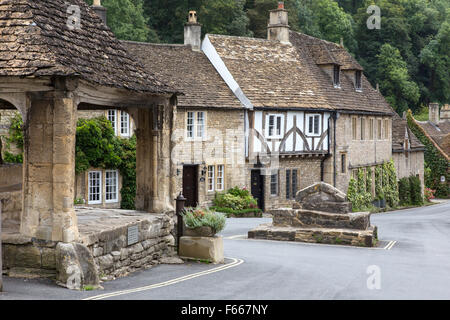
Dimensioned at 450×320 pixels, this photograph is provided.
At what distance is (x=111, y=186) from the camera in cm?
2855

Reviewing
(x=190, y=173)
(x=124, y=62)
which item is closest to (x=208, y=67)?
A: (x=190, y=173)

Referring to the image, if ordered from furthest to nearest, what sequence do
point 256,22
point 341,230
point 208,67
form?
point 256,22 → point 208,67 → point 341,230

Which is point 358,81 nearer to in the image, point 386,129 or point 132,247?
point 386,129

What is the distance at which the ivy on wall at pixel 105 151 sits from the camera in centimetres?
2720

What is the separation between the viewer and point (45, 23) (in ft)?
38.5

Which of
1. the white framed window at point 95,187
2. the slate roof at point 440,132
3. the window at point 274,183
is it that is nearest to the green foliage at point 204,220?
the white framed window at point 95,187

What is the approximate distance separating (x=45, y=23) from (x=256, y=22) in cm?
4556

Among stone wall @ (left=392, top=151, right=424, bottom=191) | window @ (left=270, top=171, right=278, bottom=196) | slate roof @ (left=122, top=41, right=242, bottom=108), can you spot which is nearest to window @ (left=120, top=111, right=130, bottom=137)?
slate roof @ (left=122, top=41, right=242, bottom=108)

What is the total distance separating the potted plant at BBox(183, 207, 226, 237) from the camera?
47.8 ft

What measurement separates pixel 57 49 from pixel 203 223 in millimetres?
5150

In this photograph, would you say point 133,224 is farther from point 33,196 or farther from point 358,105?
point 358,105

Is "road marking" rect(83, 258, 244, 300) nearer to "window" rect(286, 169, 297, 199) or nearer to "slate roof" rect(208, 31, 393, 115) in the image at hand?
"slate roof" rect(208, 31, 393, 115)

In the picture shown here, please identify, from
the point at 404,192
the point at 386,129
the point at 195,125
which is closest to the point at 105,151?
the point at 195,125

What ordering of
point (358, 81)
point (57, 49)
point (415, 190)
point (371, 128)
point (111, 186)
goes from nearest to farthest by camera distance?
point (57, 49) < point (111, 186) < point (358, 81) < point (371, 128) < point (415, 190)
